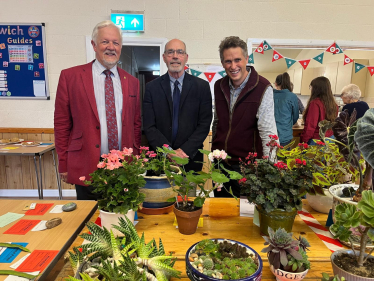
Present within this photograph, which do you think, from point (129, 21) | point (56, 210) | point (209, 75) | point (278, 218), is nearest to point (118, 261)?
point (278, 218)

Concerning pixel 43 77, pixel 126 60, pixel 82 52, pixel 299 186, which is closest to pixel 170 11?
pixel 126 60

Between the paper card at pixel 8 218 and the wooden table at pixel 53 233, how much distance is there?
0.03 metres

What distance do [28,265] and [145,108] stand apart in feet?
4.33

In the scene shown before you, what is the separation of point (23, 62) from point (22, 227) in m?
3.09

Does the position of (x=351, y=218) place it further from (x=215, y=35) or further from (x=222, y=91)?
(x=215, y=35)

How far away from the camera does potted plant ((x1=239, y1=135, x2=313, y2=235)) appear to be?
0.96 m

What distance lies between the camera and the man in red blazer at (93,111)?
5.87ft

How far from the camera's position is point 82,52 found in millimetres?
3412

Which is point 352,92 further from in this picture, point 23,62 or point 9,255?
Answer: point 23,62

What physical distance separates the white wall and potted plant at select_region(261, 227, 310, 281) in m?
3.09

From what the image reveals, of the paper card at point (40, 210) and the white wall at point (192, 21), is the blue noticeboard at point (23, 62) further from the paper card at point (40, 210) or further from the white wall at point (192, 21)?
the paper card at point (40, 210)

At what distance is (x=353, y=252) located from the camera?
77cm

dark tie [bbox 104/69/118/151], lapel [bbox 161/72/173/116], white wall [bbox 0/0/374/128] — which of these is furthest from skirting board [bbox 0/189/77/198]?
lapel [bbox 161/72/173/116]

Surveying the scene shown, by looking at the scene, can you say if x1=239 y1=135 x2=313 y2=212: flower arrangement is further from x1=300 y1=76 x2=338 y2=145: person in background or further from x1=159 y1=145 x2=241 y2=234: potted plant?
x1=300 y1=76 x2=338 y2=145: person in background
